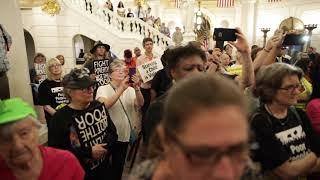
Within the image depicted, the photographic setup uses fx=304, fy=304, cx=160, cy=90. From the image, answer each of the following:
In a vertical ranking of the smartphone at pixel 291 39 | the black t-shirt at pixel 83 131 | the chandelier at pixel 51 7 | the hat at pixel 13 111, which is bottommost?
the black t-shirt at pixel 83 131

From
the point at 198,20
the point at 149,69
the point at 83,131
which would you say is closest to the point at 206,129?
the point at 83,131

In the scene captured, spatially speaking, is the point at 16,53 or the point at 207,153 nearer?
the point at 207,153

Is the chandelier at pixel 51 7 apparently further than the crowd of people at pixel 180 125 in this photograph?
Yes

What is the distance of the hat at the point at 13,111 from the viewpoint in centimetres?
162

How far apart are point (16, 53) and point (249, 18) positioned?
15.8 meters

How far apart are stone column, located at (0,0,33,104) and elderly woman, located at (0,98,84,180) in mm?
2172

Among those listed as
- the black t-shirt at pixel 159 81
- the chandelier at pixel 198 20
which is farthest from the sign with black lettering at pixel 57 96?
the chandelier at pixel 198 20

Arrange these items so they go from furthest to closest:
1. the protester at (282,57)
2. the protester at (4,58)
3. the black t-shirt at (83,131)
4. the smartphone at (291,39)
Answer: the protester at (282,57), the smartphone at (291,39), the protester at (4,58), the black t-shirt at (83,131)

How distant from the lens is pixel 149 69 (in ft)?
13.9

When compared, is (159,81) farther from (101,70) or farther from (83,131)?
Result: (83,131)

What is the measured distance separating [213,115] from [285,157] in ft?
4.62

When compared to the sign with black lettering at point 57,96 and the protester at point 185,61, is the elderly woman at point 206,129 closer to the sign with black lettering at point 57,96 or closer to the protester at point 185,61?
the protester at point 185,61

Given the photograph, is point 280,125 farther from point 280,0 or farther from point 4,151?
point 280,0

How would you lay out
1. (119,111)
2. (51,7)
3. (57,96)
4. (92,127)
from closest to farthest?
(92,127) → (119,111) → (57,96) → (51,7)
